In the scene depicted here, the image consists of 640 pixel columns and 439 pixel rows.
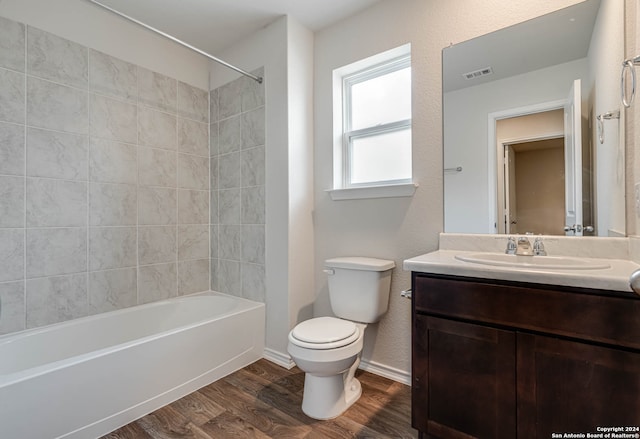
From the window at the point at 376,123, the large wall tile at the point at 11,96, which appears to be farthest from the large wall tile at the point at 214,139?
the large wall tile at the point at 11,96

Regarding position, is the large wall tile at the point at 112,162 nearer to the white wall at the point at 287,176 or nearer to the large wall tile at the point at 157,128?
the large wall tile at the point at 157,128

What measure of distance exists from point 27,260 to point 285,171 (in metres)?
1.62

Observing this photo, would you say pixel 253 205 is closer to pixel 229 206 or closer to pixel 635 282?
pixel 229 206

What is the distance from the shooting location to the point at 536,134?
1514 mm

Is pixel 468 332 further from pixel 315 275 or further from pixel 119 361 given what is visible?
pixel 119 361

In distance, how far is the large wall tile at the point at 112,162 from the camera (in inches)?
81.3

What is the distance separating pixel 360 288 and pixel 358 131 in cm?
114

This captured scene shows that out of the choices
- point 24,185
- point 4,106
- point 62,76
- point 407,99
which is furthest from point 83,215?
point 407,99

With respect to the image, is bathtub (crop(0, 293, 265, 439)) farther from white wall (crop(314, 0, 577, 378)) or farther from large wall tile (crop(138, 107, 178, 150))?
large wall tile (crop(138, 107, 178, 150))

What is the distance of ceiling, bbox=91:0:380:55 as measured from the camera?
2.03 metres

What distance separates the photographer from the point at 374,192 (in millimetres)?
2010

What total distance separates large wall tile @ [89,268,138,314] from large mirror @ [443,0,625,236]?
2209 millimetres

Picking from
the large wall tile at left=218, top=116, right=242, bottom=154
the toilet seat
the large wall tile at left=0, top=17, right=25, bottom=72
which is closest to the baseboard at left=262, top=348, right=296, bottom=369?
the toilet seat

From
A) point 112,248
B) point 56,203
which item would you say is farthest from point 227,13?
point 112,248
